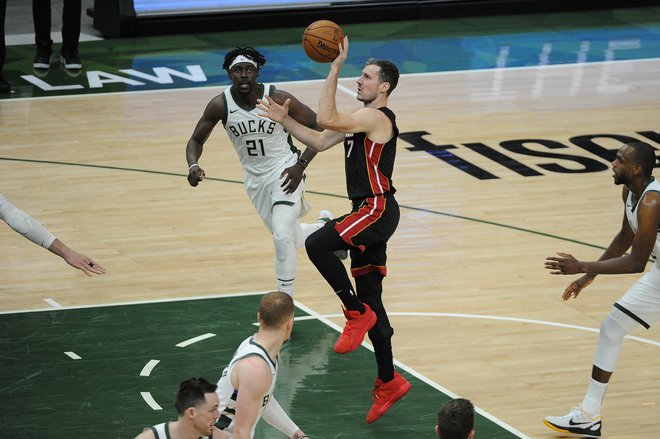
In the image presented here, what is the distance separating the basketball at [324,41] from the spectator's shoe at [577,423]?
265 centimetres

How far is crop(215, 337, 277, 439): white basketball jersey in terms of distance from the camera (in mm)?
6215

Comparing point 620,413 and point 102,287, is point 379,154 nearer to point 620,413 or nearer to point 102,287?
point 620,413

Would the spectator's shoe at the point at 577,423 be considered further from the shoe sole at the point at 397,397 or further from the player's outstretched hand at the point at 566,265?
the player's outstretched hand at the point at 566,265

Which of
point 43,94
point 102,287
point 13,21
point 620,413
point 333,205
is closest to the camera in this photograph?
point 620,413

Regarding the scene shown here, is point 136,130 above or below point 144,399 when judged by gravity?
below

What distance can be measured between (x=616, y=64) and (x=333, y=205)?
7.22 meters

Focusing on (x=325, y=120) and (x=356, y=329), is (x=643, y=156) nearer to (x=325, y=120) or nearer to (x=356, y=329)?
(x=325, y=120)

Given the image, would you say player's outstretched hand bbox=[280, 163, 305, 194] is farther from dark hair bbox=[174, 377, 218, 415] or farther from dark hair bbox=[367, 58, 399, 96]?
dark hair bbox=[174, 377, 218, 415]

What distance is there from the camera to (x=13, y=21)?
68.0 ft

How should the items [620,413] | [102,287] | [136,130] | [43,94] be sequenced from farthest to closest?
[43,94]
[136,130]
[102,287]
[620,413]

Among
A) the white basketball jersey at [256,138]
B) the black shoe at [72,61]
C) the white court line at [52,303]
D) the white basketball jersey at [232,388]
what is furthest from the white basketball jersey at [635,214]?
the black shoe at [72,61]

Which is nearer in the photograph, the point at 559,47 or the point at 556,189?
the point at 556,189

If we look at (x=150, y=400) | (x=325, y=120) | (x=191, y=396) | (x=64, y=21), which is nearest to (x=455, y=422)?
(x=191, y=396)

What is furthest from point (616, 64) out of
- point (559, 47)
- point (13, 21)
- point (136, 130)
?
point (13, 21)
